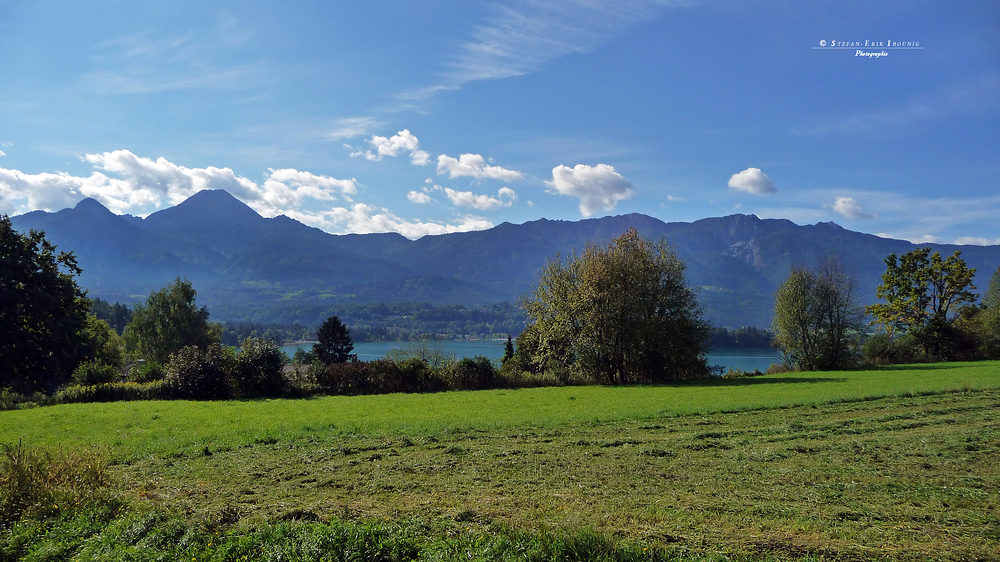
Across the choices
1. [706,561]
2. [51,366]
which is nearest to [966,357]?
[706,561]

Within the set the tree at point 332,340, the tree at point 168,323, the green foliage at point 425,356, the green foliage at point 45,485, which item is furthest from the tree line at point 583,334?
the tree at point 332,340

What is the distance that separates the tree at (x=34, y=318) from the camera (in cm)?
3328

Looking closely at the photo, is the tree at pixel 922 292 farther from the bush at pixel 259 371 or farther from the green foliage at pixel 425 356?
the bush at pixel 259 371

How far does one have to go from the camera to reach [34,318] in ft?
114

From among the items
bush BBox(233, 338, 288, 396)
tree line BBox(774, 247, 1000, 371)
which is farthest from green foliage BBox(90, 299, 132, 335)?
tree line BBox(774, 247, 1000, 371)

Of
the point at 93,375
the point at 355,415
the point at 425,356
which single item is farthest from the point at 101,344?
the point at 355,415

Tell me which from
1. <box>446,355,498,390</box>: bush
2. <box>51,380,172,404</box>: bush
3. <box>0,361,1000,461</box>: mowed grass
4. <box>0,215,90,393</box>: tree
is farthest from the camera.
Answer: <box>446,355,498,390</box>: bush

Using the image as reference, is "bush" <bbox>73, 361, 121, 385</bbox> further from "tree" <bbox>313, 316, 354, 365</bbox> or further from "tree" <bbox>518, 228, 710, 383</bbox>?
"tree" <bbox>313, 316, 354, 365</bbox>

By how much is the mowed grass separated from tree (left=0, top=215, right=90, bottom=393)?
52.1ft

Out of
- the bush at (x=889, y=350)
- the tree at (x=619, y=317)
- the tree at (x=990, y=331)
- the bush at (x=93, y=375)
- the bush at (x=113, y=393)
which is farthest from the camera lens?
the bush at (x=889, y=350)

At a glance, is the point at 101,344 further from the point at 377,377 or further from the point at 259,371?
the point at 377,377

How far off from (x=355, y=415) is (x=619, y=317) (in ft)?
80.1

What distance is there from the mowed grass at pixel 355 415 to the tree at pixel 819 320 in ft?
67.0

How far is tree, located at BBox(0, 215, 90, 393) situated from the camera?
33.3 meters
